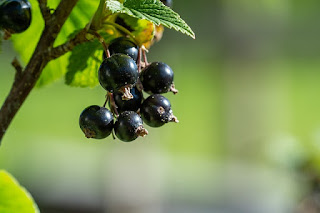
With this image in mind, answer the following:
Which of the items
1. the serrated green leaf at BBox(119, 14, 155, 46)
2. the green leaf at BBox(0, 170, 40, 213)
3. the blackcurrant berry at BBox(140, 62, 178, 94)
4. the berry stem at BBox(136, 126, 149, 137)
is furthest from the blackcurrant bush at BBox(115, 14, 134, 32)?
the green leaf at BBox(0, 170, 40, 213)

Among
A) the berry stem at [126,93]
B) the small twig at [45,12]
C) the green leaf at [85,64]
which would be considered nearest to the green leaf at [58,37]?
the green leaf at [85,64]

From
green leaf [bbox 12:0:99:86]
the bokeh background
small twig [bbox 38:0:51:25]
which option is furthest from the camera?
the bokeh background

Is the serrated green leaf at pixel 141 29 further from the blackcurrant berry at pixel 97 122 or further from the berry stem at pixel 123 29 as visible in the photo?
the blackcurrant berry at pixel 97 122

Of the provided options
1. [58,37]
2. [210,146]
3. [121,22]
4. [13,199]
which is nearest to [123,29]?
[121,22]

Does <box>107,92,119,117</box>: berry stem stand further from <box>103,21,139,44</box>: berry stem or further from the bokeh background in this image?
the bokeh background

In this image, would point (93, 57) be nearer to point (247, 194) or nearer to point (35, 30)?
point (35, 30)

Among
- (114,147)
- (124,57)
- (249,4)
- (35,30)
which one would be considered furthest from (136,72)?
(249,4)

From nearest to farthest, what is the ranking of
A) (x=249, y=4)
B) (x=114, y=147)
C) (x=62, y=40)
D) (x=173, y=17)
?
(x=173, y=17)
(x=62, y=40)
(x=114, y=147)
(x=249, y=4)
